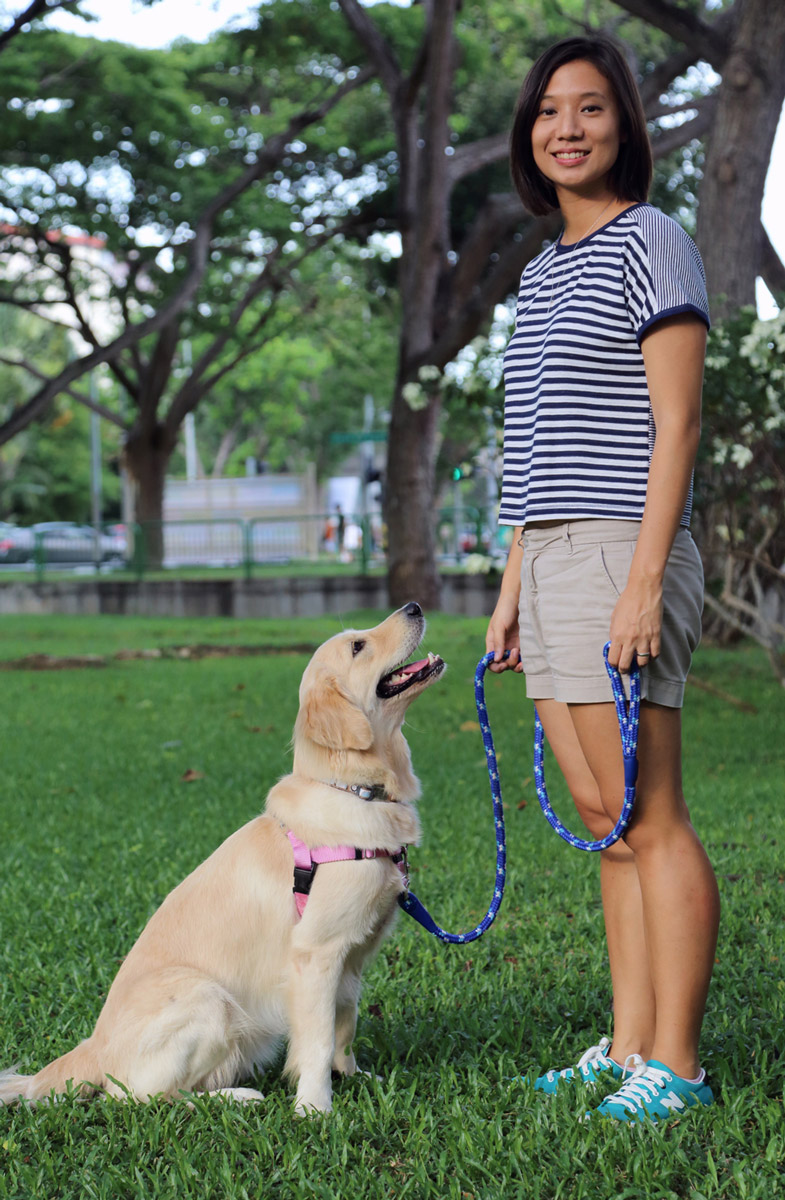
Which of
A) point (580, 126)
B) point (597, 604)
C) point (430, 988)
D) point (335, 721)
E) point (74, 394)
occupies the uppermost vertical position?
point (74, 394)

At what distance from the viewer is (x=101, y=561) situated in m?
24.9

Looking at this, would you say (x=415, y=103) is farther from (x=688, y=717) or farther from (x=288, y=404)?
(x=288, y=404)

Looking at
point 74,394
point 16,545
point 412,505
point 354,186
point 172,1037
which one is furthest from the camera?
point 16,545

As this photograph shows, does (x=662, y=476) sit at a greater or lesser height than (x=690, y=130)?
lesser

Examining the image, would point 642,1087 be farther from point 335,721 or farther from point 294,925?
point 335,721

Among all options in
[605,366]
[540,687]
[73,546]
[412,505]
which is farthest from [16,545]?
[605,366]

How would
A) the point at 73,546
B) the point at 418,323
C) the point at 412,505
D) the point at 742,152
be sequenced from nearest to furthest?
1. the point at 742,152
2. the point at 418,323
3. the point at 412,505
4. the point at 73,546

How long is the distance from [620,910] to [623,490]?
41.6 inches

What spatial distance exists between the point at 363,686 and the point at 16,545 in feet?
102

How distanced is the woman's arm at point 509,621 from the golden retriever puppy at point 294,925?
17cm

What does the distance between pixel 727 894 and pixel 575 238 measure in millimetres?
2748

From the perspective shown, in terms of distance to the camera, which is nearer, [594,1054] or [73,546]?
[594,1054]

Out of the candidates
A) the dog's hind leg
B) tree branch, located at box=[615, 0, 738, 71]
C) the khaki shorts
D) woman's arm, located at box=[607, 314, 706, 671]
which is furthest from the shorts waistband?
tree branch, located at box=[615, 0, 738, 71]

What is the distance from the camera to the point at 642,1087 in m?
2.61
